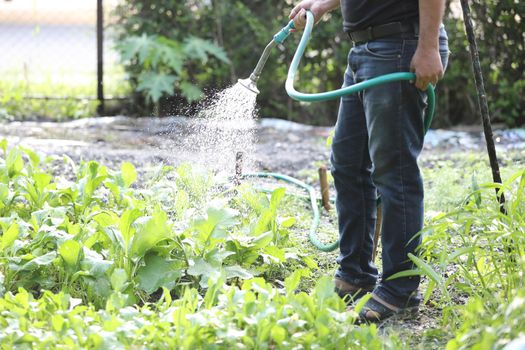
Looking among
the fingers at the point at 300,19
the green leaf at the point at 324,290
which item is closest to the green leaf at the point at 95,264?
the green leaf at the point at 324,290

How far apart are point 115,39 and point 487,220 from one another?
5288mm

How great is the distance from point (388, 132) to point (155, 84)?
4568 millimetres

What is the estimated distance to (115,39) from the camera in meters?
7.50

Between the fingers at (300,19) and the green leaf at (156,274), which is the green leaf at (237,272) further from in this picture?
the fingers at (300,19)

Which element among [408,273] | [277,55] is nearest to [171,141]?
[277,55]

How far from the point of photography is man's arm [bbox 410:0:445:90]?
103 inches

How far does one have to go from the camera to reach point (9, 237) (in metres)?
2.96

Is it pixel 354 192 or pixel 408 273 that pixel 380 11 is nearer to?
pixel 354 192

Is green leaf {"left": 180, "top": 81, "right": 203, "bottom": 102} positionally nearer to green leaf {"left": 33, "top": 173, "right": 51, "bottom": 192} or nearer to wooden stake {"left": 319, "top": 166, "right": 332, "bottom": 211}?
wooden stake {"left": 319, "top": 166, "right": 332, "bottom": 211}

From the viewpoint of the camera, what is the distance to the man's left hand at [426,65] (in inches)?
104

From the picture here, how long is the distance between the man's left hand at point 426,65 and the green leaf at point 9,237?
151 cm

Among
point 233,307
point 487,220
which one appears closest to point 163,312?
point 233,307

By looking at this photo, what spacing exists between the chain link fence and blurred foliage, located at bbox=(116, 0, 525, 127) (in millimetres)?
288

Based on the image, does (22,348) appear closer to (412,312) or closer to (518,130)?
(412,312)
